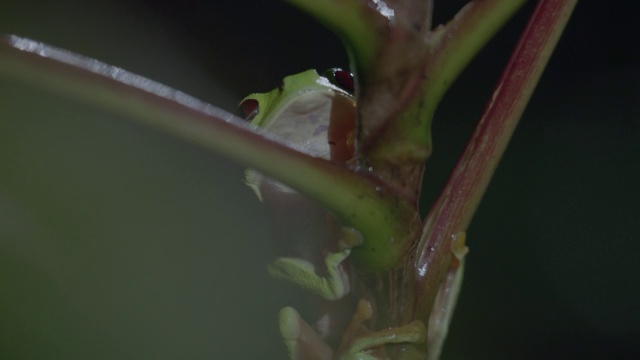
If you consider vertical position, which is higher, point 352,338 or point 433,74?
point 433,74

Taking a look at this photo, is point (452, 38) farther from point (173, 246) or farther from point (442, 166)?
point (442, 166)

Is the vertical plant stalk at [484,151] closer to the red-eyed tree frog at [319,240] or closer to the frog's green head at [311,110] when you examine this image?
the red-eyed tree frog at [319,240]

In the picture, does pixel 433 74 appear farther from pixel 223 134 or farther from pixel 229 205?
pixel 229 205

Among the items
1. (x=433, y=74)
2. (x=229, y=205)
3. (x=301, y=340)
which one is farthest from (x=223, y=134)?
(x=229, y=205)

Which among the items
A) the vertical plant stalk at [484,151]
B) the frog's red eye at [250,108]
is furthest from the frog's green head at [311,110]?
the vertical plant stalk at [484,151]

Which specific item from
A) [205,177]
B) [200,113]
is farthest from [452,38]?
[205,177]

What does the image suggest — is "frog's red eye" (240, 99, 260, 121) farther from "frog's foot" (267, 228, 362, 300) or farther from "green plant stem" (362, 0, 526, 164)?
"green plant stem" (362, 0, 526, 164)

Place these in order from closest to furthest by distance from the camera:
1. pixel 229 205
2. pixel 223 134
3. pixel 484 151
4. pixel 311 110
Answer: pixel 223 134 < pixel 484 151 < pixel 311 110 < pixel 229 205

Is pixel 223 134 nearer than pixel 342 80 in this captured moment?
Yes
